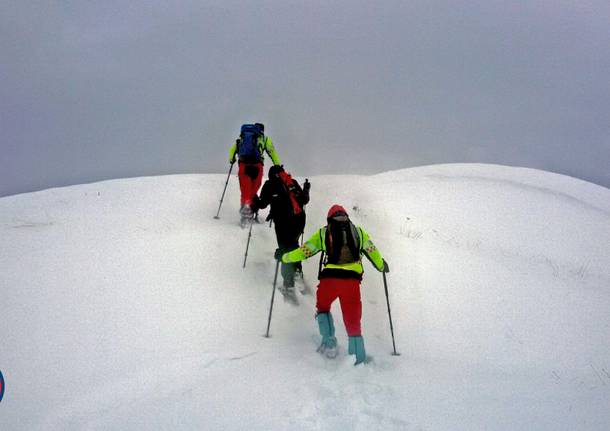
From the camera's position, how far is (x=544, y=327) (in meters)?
7.24

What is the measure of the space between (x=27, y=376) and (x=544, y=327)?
7.72 m

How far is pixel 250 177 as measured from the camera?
933cm

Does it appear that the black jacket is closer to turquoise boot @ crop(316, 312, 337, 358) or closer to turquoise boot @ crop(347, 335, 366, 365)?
turquoise boot @ crop(316, 312, 337, 358)

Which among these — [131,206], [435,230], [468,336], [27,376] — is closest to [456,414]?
[468,336]

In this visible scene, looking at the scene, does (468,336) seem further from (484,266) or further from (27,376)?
(27,376)

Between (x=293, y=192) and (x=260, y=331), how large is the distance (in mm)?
2406

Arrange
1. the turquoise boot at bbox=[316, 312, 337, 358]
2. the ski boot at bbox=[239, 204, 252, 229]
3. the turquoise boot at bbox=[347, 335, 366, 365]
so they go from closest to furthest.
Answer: the turquoise boot at bbox=[347, 335, 366, 365] → the turquoise boot at bbox=[316, 312, 337, 358] → the ski boot at bbox=[239, 204, 252, 229]

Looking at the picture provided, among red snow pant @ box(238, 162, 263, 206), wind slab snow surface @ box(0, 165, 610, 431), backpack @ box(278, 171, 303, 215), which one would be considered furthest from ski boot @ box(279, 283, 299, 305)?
red snow pant @ box(238, 162, 263, 206)

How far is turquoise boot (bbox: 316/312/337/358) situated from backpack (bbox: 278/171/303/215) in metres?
2.15

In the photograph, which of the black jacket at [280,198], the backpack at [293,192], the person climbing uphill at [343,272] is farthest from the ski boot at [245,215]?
the person climbing uphill at [343,272]

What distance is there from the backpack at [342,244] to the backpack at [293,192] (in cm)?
187

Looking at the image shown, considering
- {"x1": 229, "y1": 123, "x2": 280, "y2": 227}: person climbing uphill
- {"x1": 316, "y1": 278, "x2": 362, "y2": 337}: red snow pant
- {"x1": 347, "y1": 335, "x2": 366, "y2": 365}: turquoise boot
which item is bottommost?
{"x1": 347, "y1": 335, "x2": 366, "y2": 365}: turquoise boot

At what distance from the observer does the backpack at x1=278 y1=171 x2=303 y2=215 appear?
707cm

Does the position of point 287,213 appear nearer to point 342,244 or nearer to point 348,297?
point 342,244
